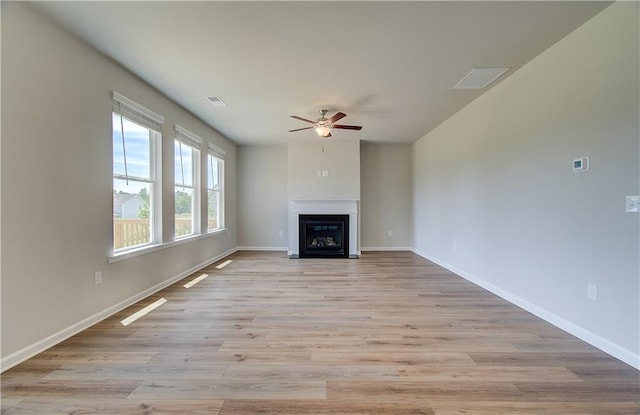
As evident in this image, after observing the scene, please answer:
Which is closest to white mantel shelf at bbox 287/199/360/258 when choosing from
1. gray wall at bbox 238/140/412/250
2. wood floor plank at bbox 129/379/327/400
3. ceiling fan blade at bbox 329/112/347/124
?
gray wall at bbox 238/140/412/250

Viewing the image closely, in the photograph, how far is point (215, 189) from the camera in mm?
5992

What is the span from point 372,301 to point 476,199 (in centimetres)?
213

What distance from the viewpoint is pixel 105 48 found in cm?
269

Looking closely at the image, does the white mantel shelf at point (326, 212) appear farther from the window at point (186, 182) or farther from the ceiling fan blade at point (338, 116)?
the ceiling fan blade at point (338, 116)

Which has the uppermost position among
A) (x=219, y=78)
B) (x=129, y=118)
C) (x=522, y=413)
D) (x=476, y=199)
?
(x=219, y=78)

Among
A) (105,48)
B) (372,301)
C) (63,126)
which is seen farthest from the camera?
(372,301)

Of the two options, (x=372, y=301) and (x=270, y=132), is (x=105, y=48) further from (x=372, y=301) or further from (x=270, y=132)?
(x=372, y=301)

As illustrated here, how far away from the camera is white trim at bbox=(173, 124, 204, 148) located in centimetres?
422

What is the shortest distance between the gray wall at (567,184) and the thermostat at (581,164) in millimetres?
43

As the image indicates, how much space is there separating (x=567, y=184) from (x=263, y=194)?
5.71 metres

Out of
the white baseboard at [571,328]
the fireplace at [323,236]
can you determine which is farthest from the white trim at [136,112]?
the white baseboard at [571,328]

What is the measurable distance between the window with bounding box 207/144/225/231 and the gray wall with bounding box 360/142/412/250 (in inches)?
128

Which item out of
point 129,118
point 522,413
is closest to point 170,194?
point 129,118

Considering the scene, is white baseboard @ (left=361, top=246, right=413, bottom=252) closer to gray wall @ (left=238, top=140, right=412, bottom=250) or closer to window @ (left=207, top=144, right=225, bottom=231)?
gray wall @ (left=238, top=140, right=412, bottom=250)
